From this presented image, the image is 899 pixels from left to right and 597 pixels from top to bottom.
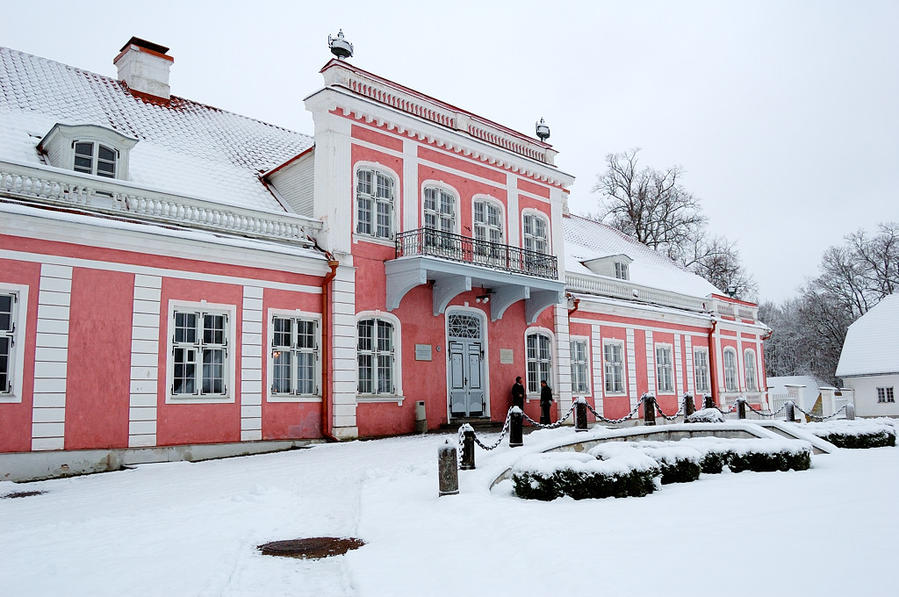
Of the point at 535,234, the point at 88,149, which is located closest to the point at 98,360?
the point at 88,149

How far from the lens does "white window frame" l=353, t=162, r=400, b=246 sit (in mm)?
17703

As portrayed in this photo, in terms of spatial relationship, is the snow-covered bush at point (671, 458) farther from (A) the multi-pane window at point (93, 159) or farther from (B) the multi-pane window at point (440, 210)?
(A) the multi-pane window at point (93, 159)

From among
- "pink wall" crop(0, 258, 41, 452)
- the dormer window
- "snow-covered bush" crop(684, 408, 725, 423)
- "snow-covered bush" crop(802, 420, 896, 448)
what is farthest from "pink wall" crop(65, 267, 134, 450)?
"snow-covered bush" crop(802, 420, 896, 448)

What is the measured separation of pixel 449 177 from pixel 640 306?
1066 cm

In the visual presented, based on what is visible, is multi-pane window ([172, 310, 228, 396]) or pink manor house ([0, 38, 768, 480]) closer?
pink manor house ([0, 38, 768, 480])

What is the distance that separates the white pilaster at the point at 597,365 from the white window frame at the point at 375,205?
981 centimetres

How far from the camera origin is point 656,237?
43969 mm

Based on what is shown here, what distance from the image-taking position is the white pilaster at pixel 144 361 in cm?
1342

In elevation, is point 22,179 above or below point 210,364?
above

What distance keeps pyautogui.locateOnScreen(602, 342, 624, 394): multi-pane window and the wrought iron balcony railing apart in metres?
5.04

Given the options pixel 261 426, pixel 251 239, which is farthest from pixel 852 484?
pixel 251 239

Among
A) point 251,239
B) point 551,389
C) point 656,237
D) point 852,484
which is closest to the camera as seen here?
point 852,484

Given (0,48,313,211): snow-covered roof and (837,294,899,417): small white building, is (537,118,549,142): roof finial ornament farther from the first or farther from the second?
(837,294,899,417): small white building

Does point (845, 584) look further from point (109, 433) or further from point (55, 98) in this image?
point (55, 98)
